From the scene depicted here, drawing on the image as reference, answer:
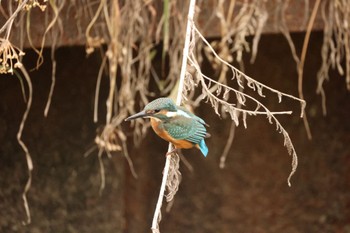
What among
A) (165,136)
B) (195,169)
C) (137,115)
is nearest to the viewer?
(137,115)

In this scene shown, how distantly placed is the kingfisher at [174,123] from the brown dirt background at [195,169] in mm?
871

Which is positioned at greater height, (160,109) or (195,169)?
(160,109)

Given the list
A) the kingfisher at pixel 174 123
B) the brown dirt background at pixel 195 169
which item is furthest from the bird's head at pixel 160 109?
the brown dirt background at pixel 195 169

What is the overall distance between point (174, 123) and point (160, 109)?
0.05m

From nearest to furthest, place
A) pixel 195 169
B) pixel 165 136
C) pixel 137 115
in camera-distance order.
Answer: pixel 137 115 < pixel 165 136 < pixel 195 169

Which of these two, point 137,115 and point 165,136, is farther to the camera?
point 165,136

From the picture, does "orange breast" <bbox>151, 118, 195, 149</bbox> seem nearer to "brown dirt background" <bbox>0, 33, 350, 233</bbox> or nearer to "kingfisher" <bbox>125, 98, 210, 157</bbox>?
"kingfisher" <bbox>125, 98, 210, 157</bbox>

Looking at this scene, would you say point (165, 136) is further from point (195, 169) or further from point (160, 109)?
point (195, 169)

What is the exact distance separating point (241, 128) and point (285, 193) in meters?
0.22

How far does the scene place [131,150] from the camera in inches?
91.6

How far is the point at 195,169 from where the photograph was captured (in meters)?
2.38

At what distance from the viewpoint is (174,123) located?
1.39 meters

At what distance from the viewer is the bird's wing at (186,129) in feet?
4.58

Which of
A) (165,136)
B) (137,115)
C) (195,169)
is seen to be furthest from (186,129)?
(195,169)
